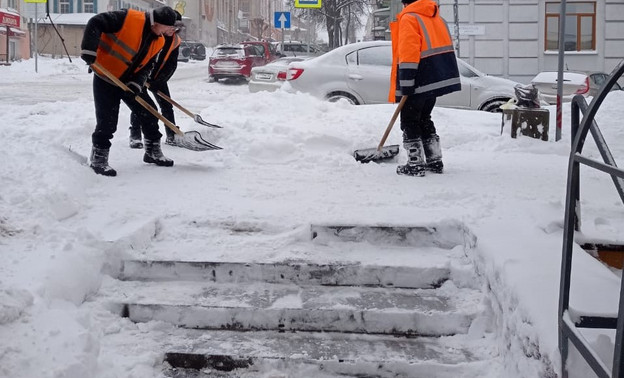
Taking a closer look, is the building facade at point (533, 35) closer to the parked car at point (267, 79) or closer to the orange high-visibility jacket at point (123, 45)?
the parked car at point (267, 79)

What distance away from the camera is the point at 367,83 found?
10.9 meters

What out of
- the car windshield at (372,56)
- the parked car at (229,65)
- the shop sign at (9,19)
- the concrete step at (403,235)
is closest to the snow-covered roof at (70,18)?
the shop sign at (9,19)

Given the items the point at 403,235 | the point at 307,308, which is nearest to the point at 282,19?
the point at 403,235

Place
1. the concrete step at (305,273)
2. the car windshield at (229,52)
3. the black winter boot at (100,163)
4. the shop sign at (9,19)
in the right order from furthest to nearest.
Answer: the shop sign at (9,19), the car windshield at (229,52), the black winter boot at (100,163), the concrete step at (305,273)

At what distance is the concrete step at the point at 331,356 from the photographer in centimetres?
286

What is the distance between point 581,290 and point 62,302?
2.24 metres

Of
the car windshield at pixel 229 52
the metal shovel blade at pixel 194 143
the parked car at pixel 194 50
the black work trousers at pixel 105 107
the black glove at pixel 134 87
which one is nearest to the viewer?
the black work trousers at pixel 105 107

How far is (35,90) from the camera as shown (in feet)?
56.6

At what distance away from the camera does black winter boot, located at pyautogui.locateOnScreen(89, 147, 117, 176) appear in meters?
5.55

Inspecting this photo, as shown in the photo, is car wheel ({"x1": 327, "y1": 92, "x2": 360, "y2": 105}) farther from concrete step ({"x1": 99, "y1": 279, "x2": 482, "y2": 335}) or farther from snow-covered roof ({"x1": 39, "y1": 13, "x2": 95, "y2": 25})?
snow-covered roof ({"x1": 39, "y1": 13, "x2": 95, "y2": 25})

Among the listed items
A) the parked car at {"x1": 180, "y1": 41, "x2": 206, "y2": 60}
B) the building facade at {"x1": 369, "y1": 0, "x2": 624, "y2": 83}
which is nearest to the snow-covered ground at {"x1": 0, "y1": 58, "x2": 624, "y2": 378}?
the building facade at {"x1": 369, "y1": 0, "x2": 624, "y2": 83}

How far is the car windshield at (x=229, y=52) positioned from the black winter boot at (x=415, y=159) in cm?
1906

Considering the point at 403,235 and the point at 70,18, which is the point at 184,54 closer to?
the point at 70,18

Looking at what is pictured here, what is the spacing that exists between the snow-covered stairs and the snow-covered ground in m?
0.11
